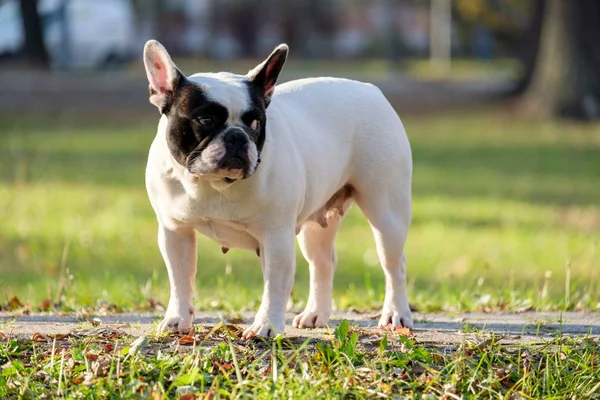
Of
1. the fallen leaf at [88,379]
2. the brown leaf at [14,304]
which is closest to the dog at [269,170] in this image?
the fallen leaf at [88,379]

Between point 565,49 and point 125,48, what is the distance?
47.4ft

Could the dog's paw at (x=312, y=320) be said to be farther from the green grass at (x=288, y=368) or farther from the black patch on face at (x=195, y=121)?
the black patch on face at (x=195, y=121)

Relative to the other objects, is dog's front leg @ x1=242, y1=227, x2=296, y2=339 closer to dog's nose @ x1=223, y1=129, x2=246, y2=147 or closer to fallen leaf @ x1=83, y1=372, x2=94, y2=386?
dog's nose @ x1=223, y1=129, x2=246, y2=147

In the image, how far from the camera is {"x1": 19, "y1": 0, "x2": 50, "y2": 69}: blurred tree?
2708 cm

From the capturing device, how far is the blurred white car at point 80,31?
29.0 metres

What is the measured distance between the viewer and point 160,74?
5.17 metres

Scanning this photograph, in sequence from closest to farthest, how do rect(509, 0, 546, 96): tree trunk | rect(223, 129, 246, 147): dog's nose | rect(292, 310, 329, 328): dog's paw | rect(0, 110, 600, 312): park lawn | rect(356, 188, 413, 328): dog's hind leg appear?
rect(223, 129, 246, 147): dog's nose → rect(356, 188, 413, 328): dog's hind leg → rect(292, 310, 329, 328): dog's paw → rect(0, 110, 600, 312): park lawn → rect(509, 0, 546, 96): tree trunk

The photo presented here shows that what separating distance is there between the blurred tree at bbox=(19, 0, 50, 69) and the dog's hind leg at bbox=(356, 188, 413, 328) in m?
22.4

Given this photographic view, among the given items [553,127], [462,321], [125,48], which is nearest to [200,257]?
[462,321]

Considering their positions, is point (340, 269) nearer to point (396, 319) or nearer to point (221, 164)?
point (396, 319)

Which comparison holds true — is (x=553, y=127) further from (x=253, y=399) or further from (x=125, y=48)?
(x=253, y=399)

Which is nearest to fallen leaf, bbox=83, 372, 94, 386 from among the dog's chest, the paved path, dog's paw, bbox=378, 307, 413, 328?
the paved path

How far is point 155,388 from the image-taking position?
4.69m

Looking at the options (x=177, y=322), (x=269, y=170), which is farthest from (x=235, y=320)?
(x=269, y=170)
